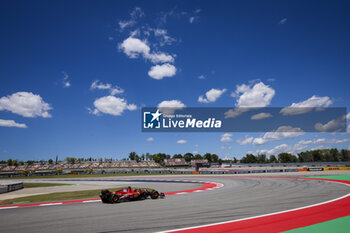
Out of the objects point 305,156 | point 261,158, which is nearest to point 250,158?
point 261,158

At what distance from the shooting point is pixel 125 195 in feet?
44.1

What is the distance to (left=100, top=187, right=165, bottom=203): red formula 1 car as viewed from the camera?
12994 millimetres

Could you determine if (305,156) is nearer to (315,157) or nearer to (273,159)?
(315,157)

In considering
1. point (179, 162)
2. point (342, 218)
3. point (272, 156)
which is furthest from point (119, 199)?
point (272, 156)

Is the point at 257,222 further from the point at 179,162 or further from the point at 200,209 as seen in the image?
the point at 179,162

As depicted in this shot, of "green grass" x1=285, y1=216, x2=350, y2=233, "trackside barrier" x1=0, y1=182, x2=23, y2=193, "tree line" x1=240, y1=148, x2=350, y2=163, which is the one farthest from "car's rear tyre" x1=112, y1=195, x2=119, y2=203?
"tree line" x1=240, y1=148, x2=350, y2=163

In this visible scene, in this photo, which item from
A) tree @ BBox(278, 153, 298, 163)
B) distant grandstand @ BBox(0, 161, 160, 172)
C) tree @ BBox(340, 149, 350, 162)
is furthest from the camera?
tree @ BBox(278, 153, 298, 163)

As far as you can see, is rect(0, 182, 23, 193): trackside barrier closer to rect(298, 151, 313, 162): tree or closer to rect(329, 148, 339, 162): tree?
rect(298, 151, 313, 162): tree

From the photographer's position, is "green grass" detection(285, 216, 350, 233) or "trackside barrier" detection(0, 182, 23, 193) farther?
"trackside barrier" detection(0, 182, 23, 193)

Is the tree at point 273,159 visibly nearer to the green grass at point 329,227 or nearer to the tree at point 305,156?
the tree at point 305,156

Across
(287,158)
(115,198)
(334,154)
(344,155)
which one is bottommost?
(287,158)

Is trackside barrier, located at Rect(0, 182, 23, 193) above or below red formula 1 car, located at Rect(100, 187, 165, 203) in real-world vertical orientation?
below

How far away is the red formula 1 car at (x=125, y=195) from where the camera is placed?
12994 millimetres

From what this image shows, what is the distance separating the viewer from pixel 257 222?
799 centimetres
